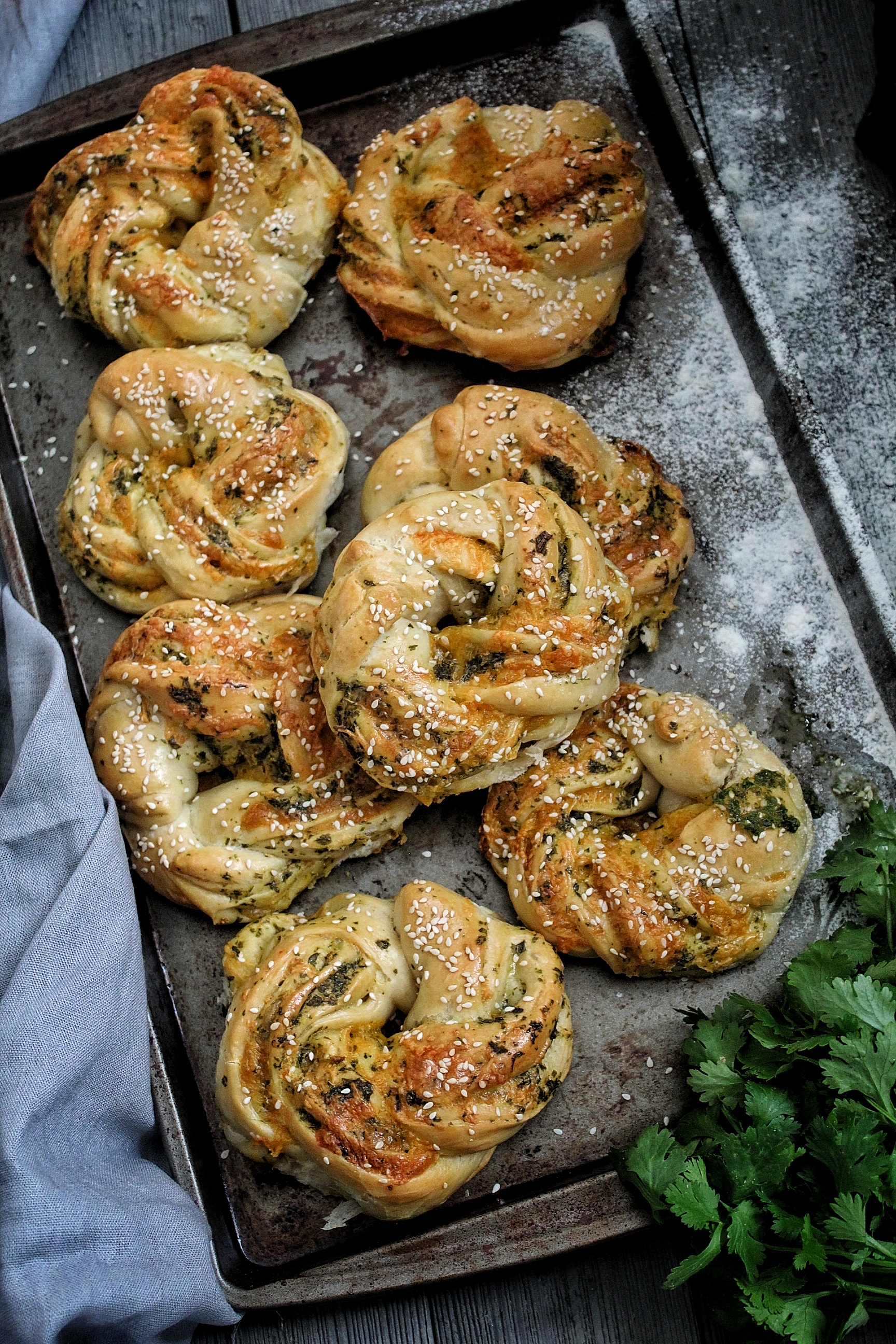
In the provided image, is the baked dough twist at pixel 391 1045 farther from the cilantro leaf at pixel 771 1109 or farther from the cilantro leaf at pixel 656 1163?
the cilantro leaf at pixel 771 1109

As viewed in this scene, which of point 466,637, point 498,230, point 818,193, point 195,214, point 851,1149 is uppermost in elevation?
point 195,214

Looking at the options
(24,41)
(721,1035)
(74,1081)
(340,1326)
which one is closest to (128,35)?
(24,41)

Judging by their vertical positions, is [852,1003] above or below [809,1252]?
above

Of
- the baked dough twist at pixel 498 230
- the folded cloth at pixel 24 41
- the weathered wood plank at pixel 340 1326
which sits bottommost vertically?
the weathered wood plank at pixel 340 1326

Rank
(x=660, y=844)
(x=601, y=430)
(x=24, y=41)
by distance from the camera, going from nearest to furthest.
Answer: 1. (x=660, y=844)
2. (x=601, y=430)
3. (x=24, y=41)

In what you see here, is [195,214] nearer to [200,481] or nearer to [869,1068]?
[200,481]

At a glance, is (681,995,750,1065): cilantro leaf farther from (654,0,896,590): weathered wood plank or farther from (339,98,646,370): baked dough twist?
(339,98,646,370): baked dough twist

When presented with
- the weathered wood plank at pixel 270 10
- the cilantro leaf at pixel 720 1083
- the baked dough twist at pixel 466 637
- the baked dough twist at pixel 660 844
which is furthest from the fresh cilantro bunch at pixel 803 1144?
the weathered wood plank at pixel 270 10

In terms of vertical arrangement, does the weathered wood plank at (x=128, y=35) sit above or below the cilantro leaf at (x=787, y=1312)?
above
